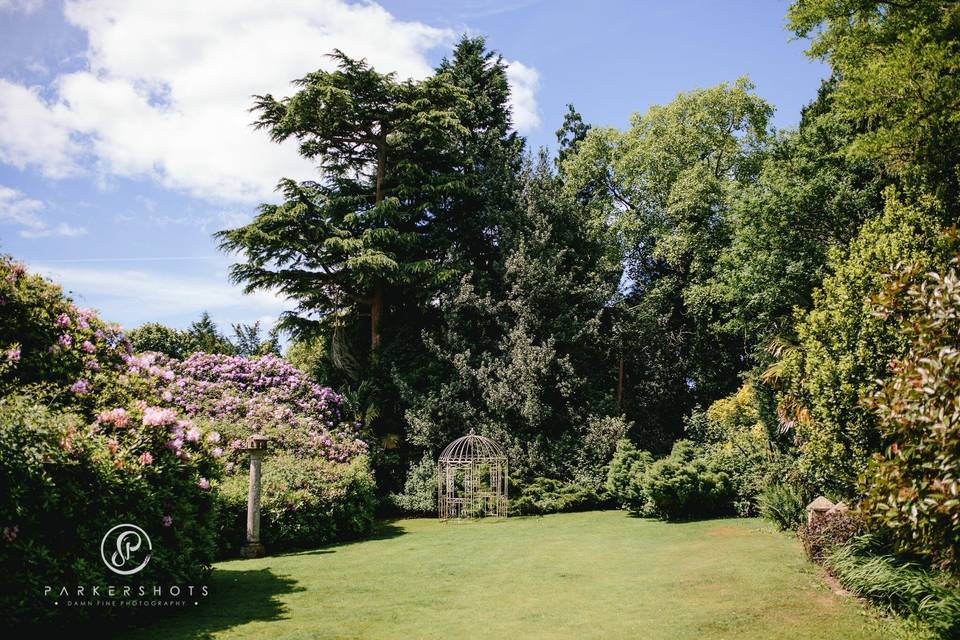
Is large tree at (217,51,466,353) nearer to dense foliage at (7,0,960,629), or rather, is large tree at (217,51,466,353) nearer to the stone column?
dense foliage at (7,0,960,629)

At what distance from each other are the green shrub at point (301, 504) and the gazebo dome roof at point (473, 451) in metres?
3.50

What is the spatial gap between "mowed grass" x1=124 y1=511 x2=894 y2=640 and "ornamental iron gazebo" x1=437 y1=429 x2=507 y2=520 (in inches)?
188

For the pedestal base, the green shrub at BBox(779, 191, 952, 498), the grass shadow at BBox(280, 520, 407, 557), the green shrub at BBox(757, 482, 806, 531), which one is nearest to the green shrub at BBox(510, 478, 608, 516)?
the grass shadow at BBox(280, 520, 407, 557)

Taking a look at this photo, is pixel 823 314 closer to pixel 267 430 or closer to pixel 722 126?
pixel 267 430

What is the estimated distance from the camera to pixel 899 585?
288 inches

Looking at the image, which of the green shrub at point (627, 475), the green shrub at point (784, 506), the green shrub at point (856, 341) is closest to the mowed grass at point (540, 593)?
the green shrub at point (784, 506)

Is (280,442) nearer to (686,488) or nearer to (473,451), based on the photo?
(473,451)

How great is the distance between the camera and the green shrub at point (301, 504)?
11.8 m

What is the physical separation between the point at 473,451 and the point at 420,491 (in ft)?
6.88

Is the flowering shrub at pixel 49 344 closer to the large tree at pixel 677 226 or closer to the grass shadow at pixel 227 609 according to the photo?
the grass shadow at pixel 227 609

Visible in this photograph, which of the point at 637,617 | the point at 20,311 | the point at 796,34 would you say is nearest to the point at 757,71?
the point at 796,34

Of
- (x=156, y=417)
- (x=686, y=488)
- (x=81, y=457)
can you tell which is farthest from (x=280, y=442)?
(x=81, y=457)

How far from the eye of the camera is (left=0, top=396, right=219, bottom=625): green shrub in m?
5.70

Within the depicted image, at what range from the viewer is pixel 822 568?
30.0 ft
